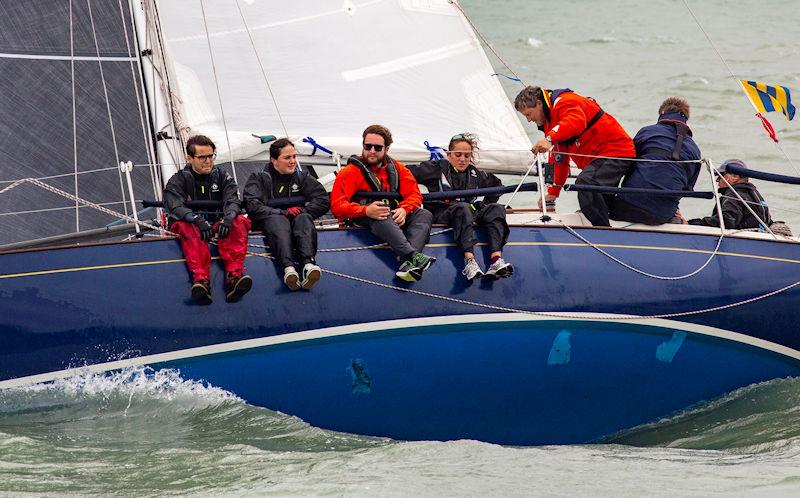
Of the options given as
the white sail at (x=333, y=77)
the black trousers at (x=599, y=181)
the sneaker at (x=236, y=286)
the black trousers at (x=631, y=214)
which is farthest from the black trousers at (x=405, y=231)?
the white sail at (x=333, y=77)

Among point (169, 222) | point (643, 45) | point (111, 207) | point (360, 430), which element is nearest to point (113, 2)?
point (111, 207)

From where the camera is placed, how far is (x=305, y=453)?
600cm

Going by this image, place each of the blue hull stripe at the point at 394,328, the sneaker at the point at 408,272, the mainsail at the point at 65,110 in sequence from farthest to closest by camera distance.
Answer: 1. the mainsail at the point at 65,110
2. the sneaker at the point at 408,272
3. the blue hull stripe at the point at 394,328

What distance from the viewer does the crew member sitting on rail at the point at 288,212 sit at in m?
6.32

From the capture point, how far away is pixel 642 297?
661 centimetres

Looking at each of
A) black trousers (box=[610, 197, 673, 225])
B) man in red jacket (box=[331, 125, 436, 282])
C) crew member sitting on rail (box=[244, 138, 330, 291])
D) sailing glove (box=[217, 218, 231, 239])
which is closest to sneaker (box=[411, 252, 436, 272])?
man in red jacket (box=[331, 125, 436, 282])

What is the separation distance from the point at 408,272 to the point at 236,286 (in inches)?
37.1

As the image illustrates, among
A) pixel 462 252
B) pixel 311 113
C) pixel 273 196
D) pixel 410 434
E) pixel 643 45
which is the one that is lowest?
→ pixel 410 434

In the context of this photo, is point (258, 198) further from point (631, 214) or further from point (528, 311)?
point (631, 214)

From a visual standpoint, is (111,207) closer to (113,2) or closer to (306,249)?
(113,2)

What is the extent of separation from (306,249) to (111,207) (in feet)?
9.82

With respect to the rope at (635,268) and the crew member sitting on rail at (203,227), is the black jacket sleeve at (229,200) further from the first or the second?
the rope at (635,268)

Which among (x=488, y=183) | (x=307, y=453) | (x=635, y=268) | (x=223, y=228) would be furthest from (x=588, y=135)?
(x=307, y=453)

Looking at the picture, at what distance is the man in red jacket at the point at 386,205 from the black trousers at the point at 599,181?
1.04m
